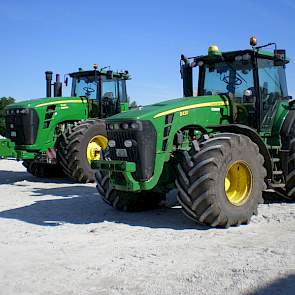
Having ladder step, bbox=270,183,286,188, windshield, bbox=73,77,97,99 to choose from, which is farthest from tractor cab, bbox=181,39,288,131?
windshield, bbox=73,77,97,99

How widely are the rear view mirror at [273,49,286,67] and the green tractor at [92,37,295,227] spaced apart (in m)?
0.02

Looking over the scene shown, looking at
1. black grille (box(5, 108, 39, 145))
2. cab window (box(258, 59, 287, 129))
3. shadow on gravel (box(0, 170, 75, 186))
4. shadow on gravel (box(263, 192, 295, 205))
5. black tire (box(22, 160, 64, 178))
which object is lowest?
shadow on gravel (box(0, 170, 75, 186))

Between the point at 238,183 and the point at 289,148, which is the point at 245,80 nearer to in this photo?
the point at 289,148

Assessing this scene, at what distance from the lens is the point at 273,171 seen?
8055 mm

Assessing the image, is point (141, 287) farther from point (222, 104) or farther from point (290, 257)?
point (222, 104)

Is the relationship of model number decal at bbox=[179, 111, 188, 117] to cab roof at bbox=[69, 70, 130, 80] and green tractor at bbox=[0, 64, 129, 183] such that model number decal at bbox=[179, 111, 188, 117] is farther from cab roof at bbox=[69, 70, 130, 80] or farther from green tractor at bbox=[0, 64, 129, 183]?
cab roof at bbox=[69, 70, 130, 80]

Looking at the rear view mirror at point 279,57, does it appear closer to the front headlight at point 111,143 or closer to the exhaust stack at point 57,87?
the front headlight at point 111,143

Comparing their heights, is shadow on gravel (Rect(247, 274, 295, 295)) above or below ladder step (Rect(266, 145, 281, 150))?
below

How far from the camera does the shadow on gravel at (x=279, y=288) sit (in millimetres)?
4363

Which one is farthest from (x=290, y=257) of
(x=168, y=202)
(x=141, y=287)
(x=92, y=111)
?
(x=92, y=111)

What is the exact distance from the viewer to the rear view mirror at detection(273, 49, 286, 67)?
8.12 metres

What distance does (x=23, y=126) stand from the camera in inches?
489

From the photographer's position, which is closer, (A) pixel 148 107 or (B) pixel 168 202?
(A) pixel 148 107

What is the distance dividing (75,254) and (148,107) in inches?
111
